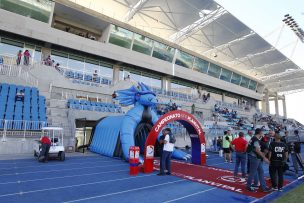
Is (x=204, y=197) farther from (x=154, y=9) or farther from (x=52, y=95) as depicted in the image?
(x=154, y=9)

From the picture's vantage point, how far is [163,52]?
117ft

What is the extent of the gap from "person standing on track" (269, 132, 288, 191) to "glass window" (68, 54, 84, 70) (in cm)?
2584

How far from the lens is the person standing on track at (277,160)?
7164mm

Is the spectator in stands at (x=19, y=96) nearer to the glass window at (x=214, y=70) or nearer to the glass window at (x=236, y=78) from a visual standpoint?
the glass window at (x=214, y=70)

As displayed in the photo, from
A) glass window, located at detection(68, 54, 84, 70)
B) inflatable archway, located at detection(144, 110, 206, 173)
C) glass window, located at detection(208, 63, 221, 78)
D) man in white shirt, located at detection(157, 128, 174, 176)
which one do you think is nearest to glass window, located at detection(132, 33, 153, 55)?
glass window, located at detection(68, 54, 84, 70)

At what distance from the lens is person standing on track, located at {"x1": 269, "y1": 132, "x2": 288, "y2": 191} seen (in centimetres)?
716

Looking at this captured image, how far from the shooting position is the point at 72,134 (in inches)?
648

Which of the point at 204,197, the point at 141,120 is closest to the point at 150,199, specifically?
the point at 204,197

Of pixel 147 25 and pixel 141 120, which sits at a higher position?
pixel 147 25

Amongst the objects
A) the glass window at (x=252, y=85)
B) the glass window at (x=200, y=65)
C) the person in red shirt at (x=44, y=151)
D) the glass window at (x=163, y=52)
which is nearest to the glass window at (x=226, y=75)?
the glass window at (x=200, y=65)

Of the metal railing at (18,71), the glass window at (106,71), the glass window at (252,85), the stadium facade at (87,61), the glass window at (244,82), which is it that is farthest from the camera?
the glass window at (252,85)

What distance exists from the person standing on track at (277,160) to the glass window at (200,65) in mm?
34713

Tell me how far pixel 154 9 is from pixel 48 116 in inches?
966

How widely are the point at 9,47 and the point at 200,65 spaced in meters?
29.7
